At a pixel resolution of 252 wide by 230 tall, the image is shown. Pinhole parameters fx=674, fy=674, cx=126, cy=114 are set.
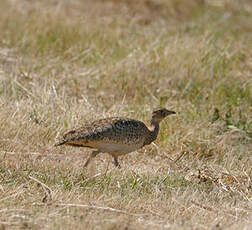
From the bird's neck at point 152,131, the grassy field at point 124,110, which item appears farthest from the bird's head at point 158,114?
the grassy field at point 124,110

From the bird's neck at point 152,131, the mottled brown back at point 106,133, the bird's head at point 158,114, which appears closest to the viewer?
the mottled brown back at point 106,133

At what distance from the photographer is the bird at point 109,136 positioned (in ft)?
20.7

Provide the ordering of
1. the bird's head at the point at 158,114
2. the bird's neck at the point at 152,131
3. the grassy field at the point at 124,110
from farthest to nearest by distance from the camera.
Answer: the bird's head at the point at 158,114, the bird's neck at the point at 152,131, the grassy field at the point at 124,110

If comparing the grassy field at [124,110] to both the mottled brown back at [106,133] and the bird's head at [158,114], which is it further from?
the bird's head at [158,114]

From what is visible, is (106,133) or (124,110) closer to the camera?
(106,133)

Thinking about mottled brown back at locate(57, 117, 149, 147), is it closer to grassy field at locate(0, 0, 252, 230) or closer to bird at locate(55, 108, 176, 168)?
bird at locate(55, 108, 176, 168)

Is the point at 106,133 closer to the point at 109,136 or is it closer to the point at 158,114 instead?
the point at 109,136

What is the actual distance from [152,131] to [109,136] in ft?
2.98

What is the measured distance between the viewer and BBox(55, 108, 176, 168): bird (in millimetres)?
6312

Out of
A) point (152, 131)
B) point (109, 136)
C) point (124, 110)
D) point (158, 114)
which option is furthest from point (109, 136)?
point (124, 110)

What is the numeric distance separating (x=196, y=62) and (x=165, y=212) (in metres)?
4.86

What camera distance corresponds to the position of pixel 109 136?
252 inches

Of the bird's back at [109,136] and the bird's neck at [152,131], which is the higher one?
the bird's back at [109,136]

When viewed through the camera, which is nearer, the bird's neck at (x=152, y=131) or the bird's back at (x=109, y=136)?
the bird's back at (x=109, y=136)
